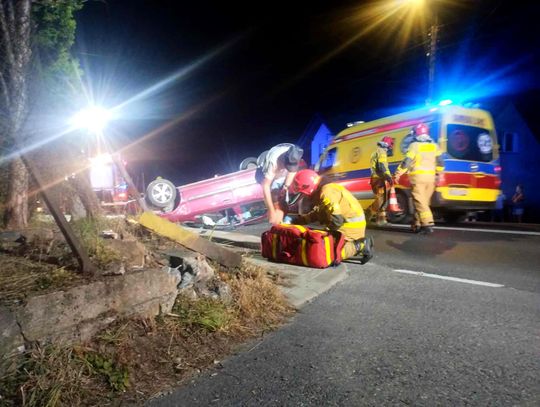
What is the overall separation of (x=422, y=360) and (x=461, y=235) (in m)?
5.59

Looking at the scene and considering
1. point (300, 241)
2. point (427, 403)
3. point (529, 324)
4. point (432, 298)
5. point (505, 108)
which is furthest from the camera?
point (505, 108)

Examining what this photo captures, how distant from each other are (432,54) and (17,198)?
14.2 metres

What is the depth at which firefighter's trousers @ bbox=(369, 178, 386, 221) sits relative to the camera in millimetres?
9578

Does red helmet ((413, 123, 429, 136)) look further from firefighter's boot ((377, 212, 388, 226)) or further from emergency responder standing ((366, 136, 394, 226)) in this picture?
firefighter's boot ((377, 212, 388, 226))

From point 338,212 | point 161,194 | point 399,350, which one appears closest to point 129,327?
point 399,350

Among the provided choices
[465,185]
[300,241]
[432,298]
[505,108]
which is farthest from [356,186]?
[505,108]

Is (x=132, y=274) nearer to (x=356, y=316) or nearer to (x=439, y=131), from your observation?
(x=356, y=316)

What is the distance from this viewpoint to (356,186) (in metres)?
11.0

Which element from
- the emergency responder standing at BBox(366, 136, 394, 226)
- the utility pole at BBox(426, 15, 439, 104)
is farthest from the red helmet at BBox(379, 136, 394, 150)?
the utility pole at BBox(426, 15, 439, 104)

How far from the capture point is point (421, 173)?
27.3ft

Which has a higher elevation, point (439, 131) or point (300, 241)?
point (439, 131)

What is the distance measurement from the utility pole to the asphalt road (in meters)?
11.3

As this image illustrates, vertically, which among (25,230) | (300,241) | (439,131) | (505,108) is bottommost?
(300,241)

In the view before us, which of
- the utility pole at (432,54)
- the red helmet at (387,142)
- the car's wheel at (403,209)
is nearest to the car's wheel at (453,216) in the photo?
the car's wheel at (403,209)
